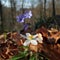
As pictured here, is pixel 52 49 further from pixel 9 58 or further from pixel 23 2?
pixel 23 2

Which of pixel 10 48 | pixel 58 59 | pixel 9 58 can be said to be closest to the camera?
pixel 58 59

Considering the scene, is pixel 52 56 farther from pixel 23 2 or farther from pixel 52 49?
pixel 23 2

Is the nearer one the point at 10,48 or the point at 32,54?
the point at 32,54

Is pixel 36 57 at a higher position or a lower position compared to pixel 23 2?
higher

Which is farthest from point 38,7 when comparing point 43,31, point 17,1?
point 43,31

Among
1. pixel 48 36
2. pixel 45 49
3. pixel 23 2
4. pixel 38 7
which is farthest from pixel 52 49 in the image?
pixel 38 7

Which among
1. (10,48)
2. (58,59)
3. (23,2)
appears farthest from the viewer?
(23,2)

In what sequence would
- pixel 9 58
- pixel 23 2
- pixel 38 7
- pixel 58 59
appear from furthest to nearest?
pixel 38 7
pixel 23 2
pixel 9 58
pixel 58 59

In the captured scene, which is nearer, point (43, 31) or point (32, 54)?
point (32, 54)

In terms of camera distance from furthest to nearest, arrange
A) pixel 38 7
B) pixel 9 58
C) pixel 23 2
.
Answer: pixel 38 7
pixel 23 2
pixel 9 58
